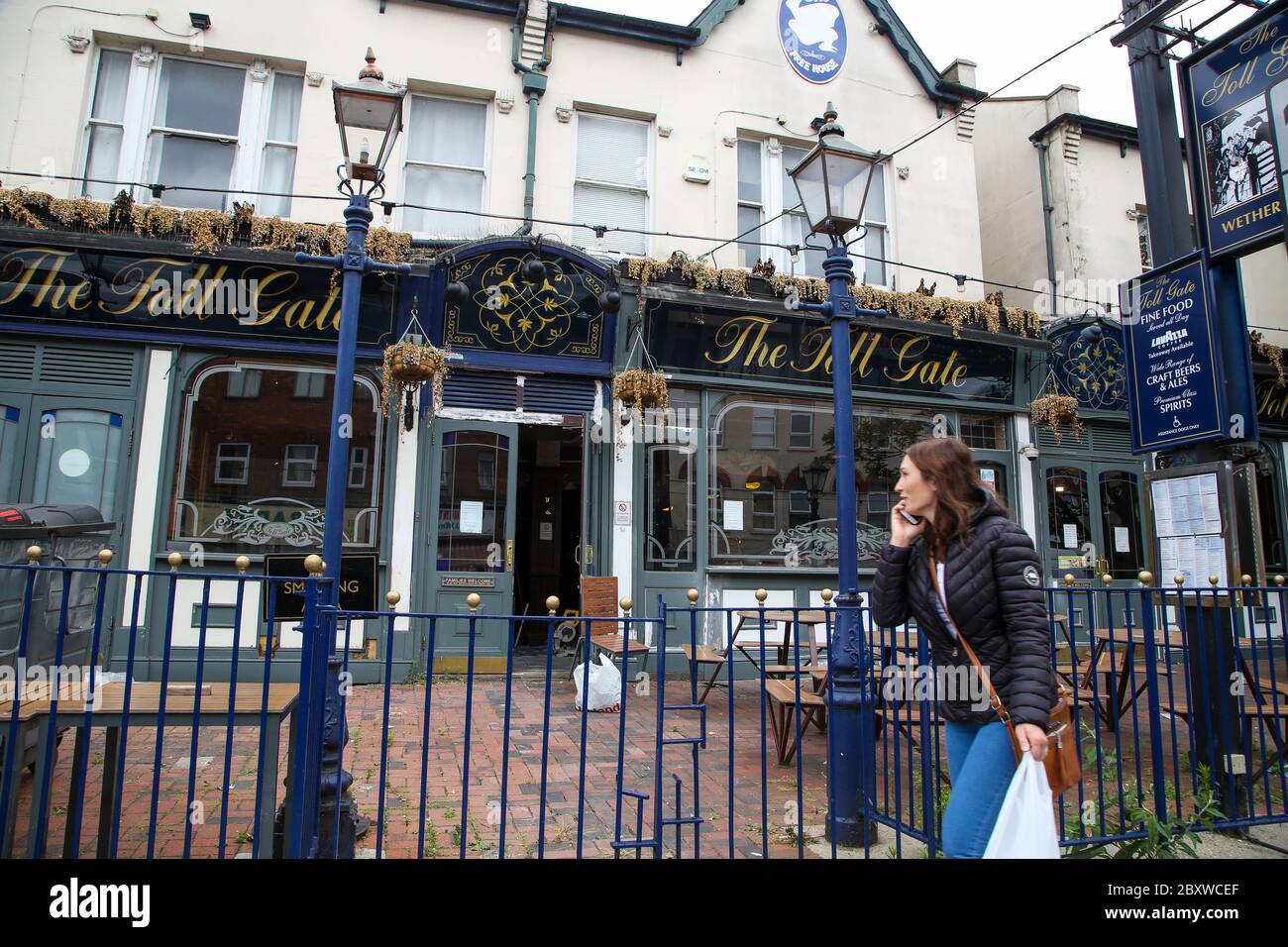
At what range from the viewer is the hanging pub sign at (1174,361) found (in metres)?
5.00

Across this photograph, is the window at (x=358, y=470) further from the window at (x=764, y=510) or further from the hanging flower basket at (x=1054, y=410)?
the hanging flower basket at (x=1054, y=410)

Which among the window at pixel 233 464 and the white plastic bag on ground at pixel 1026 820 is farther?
the window at pixel 233 464

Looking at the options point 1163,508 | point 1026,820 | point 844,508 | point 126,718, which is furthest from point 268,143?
point 1026,820

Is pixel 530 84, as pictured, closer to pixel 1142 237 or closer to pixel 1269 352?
pixel 1142 237

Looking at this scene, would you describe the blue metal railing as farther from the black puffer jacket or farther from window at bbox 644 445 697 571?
window at bbox 644 445 697 571

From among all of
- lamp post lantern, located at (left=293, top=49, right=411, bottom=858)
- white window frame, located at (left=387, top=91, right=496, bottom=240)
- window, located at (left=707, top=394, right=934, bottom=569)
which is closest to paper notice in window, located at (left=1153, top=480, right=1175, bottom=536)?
window, located at (left=707, top=394, right=934, bottom=569)

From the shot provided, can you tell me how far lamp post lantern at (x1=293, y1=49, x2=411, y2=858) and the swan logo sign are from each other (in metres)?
7.67

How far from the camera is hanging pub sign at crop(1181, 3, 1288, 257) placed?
4.78 metres

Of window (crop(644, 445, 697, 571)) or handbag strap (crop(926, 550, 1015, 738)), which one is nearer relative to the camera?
handbag strap (crop(926, 550, 1015, 738))

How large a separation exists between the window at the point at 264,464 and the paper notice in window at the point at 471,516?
936mm

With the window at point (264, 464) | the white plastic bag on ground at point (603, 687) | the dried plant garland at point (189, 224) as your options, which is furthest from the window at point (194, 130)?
the white plastic bag on ground at point (603, 687)

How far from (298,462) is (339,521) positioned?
474 centimetres

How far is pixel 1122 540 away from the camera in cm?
1137
